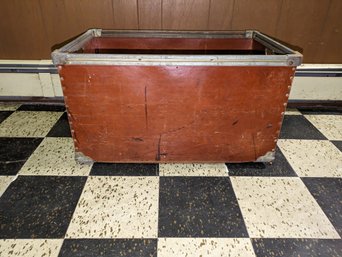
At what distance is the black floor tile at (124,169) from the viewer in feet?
4.08

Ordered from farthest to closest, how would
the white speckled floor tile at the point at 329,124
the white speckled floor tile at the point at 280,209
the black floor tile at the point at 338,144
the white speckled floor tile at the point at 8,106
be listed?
the white speckled floor tile at the point at 8,106
the white speckled floor tile at the point at 329,124
the black floor tile at the point at 338,144
the white speckled floor tile at the point at 280,209

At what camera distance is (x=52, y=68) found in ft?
5.83

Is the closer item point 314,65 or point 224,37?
point 224,37

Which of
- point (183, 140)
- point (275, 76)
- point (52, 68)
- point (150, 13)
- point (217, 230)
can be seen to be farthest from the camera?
point (52, 68)

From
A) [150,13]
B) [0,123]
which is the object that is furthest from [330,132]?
[0,123]

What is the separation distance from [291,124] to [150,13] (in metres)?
1.17

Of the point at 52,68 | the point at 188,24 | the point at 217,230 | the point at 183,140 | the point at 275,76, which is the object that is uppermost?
the point at 188,24

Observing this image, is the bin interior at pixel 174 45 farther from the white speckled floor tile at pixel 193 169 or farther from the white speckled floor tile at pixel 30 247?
the white speckled floor tile at pixel 30 247

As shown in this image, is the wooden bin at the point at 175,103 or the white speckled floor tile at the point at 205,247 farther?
the wooden bin at the point at 175,103

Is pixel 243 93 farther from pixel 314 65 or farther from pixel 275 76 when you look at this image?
pixel 314 65

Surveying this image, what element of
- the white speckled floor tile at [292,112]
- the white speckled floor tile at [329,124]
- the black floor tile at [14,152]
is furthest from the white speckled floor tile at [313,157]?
the black floor tile at [14,152]

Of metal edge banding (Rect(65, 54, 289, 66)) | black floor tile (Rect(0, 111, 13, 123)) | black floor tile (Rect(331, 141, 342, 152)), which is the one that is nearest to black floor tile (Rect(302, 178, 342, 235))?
black floor tile (Rect(331, 141, 342, 152))

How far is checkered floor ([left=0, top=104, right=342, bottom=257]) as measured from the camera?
0.91 meters

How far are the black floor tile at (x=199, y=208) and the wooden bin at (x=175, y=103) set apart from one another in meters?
0.14
